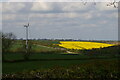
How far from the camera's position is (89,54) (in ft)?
28.4

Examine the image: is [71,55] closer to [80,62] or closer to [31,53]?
[80,62]

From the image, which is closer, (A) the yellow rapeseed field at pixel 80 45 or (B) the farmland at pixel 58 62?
(B) the farmland at pixel 58 62

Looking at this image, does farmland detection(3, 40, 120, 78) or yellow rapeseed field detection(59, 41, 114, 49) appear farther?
yellow rapeseed field detection(59, 41, 114, 49)

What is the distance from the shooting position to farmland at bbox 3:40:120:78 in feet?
27.6

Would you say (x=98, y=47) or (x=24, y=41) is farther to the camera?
(x=98, y=47)

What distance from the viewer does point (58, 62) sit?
28.5 ft

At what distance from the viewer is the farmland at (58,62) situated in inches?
332

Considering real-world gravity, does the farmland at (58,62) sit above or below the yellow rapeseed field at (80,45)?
below

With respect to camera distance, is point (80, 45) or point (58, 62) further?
point (80, 45)

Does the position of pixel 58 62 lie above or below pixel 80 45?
below

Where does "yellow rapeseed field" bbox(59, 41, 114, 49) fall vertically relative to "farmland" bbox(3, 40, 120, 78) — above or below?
above

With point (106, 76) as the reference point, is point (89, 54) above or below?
above

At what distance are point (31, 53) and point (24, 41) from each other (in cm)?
52

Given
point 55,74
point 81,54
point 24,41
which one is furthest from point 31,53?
point 81,54
